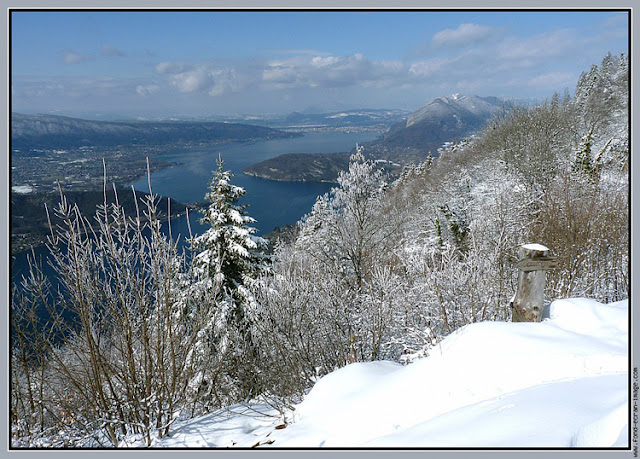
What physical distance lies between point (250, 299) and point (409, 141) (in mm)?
78196

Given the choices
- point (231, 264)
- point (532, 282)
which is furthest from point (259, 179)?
point (532, 282)

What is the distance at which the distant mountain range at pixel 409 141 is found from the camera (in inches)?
1949

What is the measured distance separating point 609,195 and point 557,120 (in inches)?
639

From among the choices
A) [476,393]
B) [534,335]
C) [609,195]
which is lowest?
[476,393]

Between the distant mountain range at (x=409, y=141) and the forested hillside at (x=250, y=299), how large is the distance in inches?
377

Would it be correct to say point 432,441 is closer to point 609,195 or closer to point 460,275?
point 460,275

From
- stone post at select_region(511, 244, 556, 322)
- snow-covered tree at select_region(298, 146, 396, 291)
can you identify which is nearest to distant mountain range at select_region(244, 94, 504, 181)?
snow-covered tree at select_region(298, 146, 396, 291)

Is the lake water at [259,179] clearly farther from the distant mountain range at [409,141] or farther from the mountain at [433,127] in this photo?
the mountain at [433,127]

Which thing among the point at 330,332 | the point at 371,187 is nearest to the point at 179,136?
the point at 371,187

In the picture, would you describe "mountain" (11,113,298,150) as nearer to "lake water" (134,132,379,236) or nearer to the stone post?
"lake water" (134,132,379,236)

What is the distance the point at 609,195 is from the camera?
930cm

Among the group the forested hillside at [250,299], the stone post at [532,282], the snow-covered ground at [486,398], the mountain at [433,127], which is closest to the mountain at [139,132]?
the mountain at [433,127]

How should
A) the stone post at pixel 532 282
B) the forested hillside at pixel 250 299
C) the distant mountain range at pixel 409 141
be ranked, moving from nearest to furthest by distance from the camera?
1. the stone post at pixel 532 282
2. the forested hillside at pixel 250 299
3. the distant mountain range at pixel 409 141

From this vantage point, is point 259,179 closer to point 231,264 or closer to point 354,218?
point 354,218
